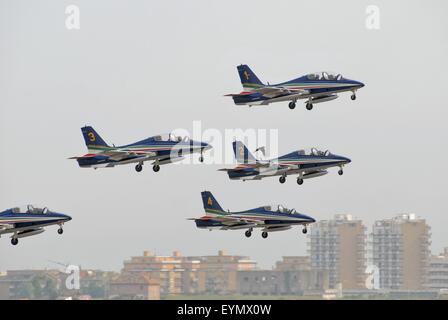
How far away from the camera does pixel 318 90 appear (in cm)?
11669


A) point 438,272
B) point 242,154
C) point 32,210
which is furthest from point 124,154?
point 438,272

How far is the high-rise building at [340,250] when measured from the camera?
547 feet

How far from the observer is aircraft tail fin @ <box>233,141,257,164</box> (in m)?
120

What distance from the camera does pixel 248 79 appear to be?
118 m

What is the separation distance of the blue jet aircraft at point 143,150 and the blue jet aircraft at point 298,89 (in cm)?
634

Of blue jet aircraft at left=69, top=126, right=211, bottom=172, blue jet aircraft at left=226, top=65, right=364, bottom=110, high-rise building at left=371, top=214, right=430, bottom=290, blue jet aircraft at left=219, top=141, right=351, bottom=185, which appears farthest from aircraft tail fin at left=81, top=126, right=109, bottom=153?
high-rise building at left=371, top=214, right=430, bottom=290

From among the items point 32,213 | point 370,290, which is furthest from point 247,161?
point 370,290

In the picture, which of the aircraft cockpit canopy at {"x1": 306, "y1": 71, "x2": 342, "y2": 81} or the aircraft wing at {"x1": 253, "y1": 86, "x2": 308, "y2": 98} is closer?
the aircraft wing at {"x1": 253, "y1": 86, "x2": 308, "y2": 98}

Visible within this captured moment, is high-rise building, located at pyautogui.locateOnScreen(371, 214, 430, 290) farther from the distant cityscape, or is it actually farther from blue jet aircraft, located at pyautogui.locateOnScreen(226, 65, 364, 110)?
blue jet aircraft, located at pyautogui.locateOnScreen(226, 65, 364, 110)

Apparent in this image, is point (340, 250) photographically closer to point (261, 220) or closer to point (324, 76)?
point (261, 220)

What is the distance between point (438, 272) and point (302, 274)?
23743 mm

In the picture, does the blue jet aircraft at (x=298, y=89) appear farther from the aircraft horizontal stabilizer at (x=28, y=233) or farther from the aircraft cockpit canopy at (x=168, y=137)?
the aircraft horizontal stabilizer at (x=28, y=233)

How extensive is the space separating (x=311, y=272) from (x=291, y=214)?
130 ft

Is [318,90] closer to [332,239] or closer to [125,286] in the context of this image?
[125,286]
